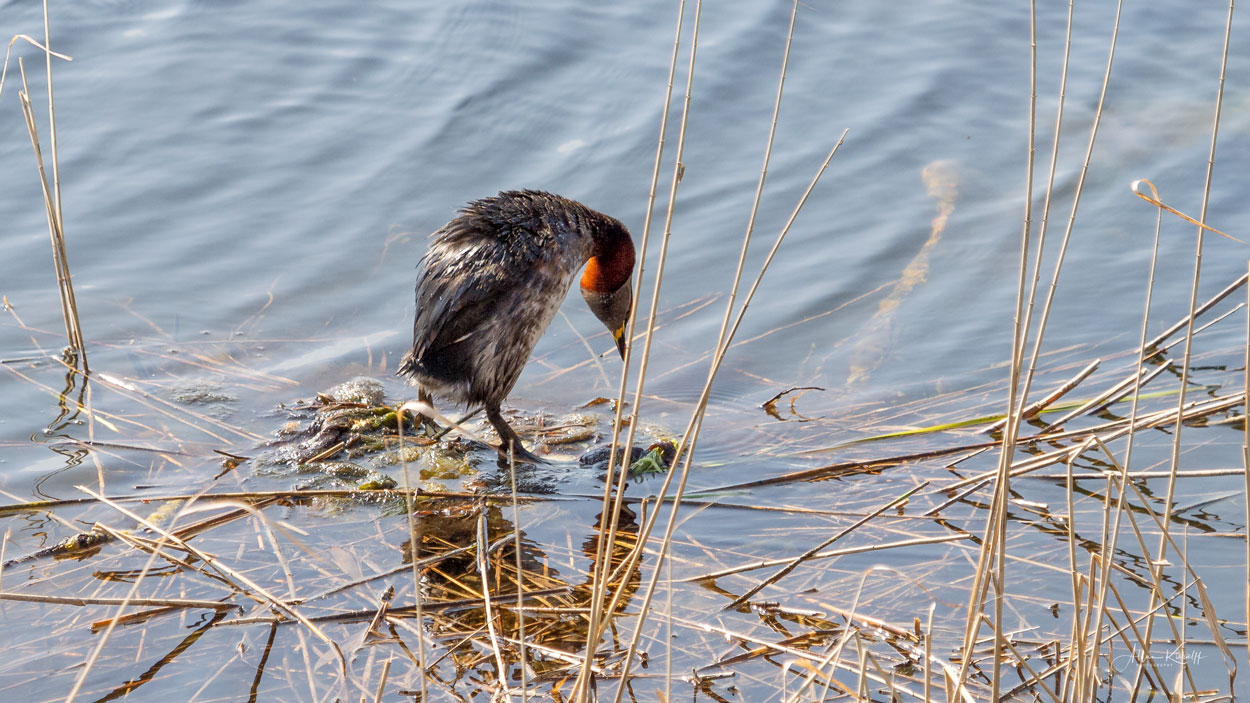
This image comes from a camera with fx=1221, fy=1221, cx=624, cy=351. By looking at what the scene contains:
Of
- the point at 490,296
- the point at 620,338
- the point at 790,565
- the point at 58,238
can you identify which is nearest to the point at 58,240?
the point at 58,238

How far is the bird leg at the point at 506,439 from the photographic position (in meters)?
4.97

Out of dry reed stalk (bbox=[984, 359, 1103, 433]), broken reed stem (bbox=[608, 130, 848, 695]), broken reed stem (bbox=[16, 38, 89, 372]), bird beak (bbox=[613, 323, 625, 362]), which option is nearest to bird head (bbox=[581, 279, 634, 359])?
bird beak (bbox=[613, 323, 625, 362])

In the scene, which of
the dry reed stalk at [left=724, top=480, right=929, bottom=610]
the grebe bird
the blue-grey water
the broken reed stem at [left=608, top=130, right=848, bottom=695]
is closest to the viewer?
the broken reed stem at [left=608, top=130, right=848, bottom=695]

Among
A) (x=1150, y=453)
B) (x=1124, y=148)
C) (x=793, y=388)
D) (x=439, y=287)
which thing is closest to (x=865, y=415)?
(x=793, y=388)

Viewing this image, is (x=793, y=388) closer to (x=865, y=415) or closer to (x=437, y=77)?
(x=865, y=415)

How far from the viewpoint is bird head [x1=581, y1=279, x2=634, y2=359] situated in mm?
5824

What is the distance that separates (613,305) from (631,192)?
1377 millimetres

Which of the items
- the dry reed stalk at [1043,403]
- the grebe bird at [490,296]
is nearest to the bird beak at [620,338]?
the grebe bird at [490,296]

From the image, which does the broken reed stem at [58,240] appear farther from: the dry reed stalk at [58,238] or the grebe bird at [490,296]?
the grebe bird at [490,296]

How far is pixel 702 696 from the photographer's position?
3.34 meters

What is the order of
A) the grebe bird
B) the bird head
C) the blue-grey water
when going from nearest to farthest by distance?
the grebe bird
the blue-grey water
the bird head

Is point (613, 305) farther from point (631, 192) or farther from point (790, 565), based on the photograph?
point (790, 565)

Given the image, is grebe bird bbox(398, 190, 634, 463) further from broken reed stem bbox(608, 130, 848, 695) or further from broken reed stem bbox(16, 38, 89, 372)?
broken reed stem bbox(608, 130, 848, 695)

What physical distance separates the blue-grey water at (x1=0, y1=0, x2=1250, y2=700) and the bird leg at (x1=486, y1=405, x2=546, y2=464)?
57 centimetres
